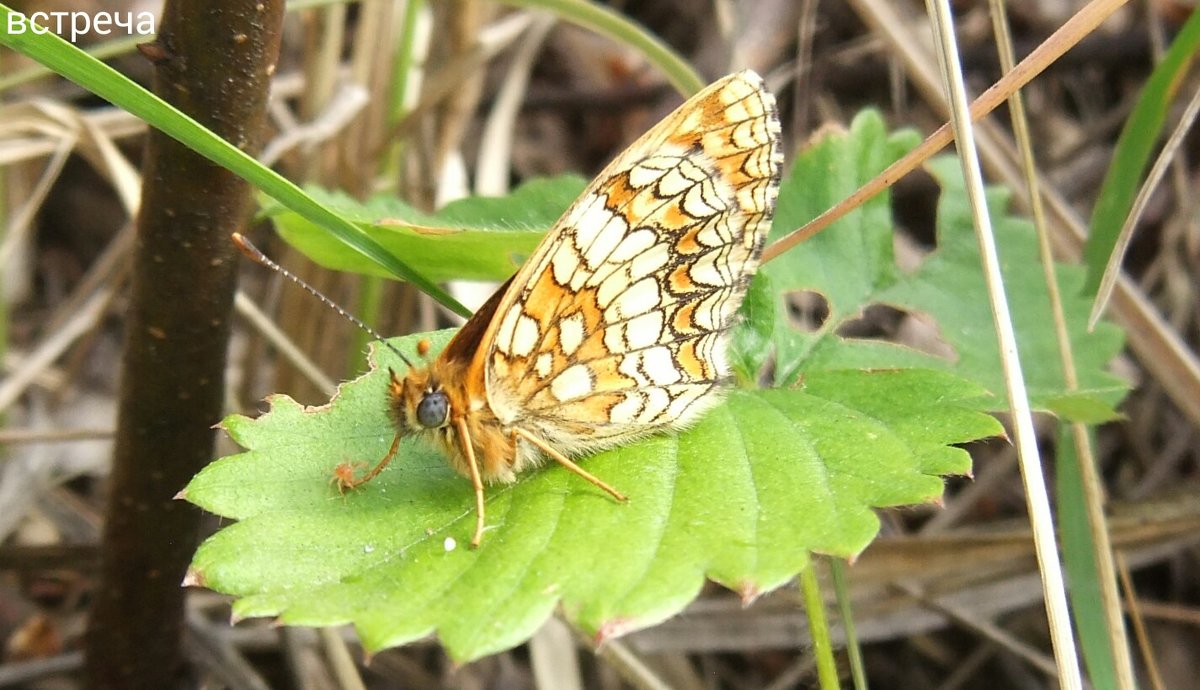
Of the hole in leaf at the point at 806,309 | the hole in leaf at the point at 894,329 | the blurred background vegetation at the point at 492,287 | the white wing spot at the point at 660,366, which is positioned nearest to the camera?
the white wing spot at the point at 660,366

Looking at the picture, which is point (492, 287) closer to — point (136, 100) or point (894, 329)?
point (894, 329)

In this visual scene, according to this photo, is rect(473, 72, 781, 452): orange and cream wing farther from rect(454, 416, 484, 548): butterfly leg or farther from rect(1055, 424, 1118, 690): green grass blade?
rect(1055, 424, 1118, 690): green grass blade

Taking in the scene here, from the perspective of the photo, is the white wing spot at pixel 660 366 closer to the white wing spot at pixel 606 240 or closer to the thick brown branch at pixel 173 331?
the white wing spot at pixel 606 240

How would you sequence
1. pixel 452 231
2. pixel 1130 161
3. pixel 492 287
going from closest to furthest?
pixel 452 231
pixel 1130 161
pixel 492 287

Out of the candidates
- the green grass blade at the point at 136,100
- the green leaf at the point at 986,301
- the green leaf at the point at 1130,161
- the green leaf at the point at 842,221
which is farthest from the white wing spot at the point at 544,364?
the green leaf at the point at 1130,161

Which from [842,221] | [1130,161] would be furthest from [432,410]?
[1130,161]
